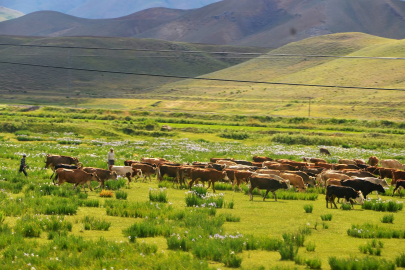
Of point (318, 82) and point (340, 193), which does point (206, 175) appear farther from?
point (318, 82)

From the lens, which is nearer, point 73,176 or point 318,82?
point 73,176

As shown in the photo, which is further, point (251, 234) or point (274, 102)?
point (274, 102)

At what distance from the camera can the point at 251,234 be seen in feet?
39.7

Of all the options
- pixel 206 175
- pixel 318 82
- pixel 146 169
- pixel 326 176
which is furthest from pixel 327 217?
pixel 318 82

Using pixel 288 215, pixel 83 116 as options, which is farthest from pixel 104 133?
pixel 288 215

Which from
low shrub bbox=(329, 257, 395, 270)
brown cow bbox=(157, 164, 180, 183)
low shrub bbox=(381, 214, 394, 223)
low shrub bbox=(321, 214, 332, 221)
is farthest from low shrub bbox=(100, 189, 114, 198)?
low shrub bbox=(329, 257, 395, 270)

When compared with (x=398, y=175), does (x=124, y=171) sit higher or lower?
higher

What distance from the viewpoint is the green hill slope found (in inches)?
4085

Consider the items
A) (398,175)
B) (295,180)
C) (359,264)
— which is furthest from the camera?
(398,175)

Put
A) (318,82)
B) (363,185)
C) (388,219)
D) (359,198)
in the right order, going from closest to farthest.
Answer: (388,219) < (359,198) < (363,185) < (318,82)

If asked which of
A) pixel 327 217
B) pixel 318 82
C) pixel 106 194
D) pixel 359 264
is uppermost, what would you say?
pixel 318 82

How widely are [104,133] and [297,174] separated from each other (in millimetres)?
35017

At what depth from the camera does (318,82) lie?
134 m

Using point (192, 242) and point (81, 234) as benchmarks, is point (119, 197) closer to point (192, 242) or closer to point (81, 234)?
point (81, 234)
